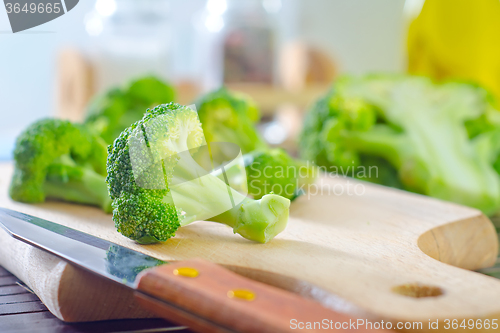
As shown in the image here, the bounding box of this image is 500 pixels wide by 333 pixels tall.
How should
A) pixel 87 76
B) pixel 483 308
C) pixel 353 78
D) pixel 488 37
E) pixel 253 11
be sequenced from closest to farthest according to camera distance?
pixel 483 308 < pixel 353 78 < pixel 87 76 < pixel 488 37 < pixel 253 11

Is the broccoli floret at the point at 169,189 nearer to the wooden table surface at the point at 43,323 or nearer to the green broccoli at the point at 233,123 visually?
the wooden table surface at the point at 43,323

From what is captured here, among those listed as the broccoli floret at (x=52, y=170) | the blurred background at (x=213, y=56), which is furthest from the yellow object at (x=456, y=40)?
the broccoli floret at (x=52, y=170)

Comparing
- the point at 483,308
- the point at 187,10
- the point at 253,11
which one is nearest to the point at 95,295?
the point at 483,308

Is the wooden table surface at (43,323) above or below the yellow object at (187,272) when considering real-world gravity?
below

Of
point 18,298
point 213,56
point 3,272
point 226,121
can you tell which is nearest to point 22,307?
point 18,298

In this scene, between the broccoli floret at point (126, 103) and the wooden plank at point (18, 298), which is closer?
the wooden plank at point (18, 298)

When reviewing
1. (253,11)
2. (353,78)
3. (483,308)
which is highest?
(253,11)

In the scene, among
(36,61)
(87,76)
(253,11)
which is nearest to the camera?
(87,76)

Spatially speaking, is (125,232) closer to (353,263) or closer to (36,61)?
(353,263)
